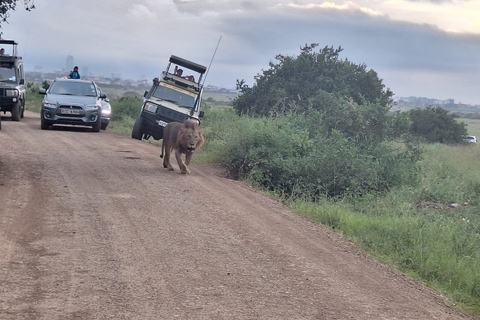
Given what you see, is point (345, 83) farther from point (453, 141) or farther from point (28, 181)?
point (28, 181)

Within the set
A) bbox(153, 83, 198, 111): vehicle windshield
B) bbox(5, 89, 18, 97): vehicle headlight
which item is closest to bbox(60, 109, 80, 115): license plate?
bbox(153, 83, 198, 111): vehicle windshield

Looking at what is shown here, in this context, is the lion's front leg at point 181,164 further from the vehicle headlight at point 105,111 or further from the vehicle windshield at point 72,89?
the vehicle headlight at point 105,111

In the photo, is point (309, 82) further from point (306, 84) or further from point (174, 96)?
point (174, 96)

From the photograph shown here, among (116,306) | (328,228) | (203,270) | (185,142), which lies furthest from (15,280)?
(185,142)

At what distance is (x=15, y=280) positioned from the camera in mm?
6191

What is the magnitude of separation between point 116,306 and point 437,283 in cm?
418

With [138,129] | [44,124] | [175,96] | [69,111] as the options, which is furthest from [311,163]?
[44,124]

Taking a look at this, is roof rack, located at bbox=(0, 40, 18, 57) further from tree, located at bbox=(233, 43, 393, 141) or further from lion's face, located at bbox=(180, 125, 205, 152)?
lion's face, located at bbox=(180, 125, 205, 152)

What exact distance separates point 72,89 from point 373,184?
1143 cm

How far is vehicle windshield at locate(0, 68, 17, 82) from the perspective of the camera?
25484 millimetres

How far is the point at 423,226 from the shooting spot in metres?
11.1

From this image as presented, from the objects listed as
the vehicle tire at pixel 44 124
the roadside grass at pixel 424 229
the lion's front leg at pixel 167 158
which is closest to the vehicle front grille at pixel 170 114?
the vehicle tire at pixel 44 124

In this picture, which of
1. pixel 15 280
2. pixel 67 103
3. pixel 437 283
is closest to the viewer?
pixel 15 280

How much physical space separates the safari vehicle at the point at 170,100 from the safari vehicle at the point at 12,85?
230 inches
